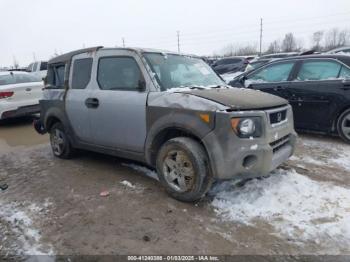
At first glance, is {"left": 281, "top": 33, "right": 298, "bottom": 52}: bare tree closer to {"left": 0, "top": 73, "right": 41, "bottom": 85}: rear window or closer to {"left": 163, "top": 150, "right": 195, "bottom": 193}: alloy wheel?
{"left": 0, "top": 73, "right": 41, "bottom": 85}: rear window

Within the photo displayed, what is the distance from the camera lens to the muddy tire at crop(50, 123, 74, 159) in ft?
18.4

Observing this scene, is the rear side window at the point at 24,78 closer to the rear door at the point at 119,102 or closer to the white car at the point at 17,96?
the white car at the point at 17,96

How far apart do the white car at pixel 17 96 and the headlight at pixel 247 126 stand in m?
6.99

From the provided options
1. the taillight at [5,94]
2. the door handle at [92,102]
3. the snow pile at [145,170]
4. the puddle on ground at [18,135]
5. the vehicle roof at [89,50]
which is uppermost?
the vehicle roof at [89,50]

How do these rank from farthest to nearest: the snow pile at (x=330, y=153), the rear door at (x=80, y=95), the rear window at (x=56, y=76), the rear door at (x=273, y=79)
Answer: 1. the rear door at (x=273, y=79)
2. the rear window at (x=56, y=76)
3. the snow pile at (x=330, y=153)
4. the rear door at (x=80, y=95)

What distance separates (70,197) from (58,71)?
2484 mm

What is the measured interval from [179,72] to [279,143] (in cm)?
160

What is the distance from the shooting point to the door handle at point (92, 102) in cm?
468

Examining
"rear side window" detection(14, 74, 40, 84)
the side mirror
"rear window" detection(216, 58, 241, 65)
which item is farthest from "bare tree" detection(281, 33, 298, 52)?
the side mirror

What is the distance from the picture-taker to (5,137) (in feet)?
26.4

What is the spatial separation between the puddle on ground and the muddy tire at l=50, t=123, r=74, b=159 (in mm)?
1607

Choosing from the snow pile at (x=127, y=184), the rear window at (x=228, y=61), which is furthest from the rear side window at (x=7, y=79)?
the rear window at (x=228, y=61)

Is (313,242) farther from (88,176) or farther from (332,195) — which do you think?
(88,176)

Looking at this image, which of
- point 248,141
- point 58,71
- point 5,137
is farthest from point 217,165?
point 5,137
